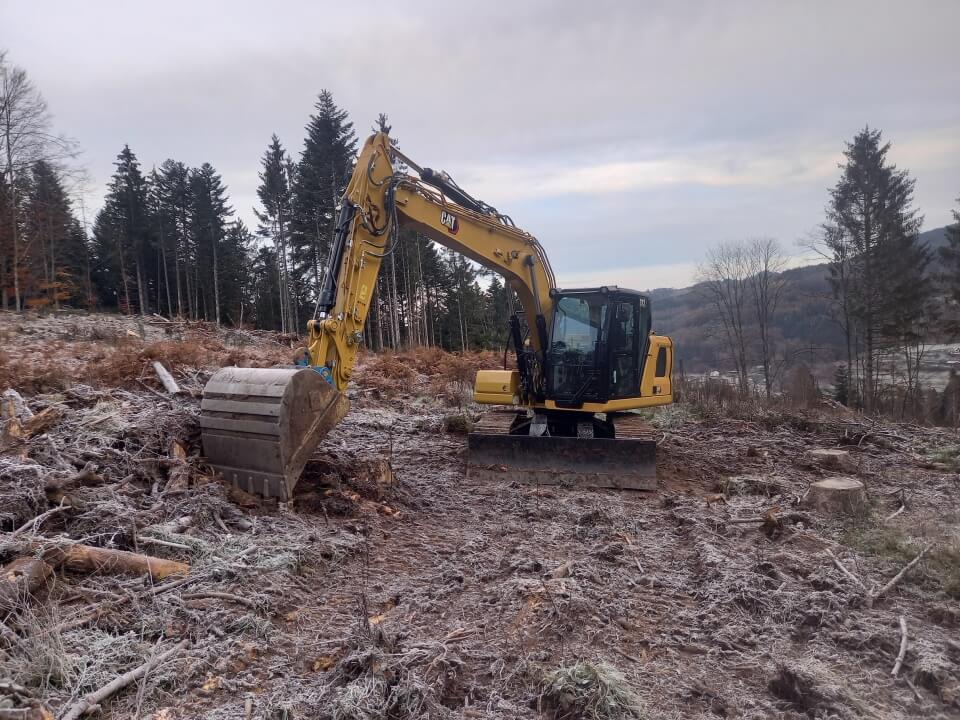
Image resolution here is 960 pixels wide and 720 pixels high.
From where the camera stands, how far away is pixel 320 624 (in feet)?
11.7

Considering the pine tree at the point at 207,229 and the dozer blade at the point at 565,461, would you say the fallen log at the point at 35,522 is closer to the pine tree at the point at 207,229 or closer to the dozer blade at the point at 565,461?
the dozer blade at the point at 565,461

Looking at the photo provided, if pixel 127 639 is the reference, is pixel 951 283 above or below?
above

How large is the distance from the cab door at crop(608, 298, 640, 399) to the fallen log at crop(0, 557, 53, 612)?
6.48 meters

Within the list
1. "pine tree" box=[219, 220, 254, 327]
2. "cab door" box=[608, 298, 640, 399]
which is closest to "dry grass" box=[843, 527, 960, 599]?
"cab door" box=[608, 298, 640, 399]

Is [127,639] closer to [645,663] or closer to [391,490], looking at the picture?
[645,663]

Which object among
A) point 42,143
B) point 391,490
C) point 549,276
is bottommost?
point 391,490

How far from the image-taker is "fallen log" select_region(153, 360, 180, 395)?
6.95 meters

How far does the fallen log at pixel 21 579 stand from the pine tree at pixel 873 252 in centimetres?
2481

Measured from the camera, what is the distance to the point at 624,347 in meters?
8.10

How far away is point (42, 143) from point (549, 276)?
24925mm

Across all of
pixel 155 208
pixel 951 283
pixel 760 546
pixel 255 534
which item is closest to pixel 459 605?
pixel 255 534

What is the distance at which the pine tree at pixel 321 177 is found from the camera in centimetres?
2644

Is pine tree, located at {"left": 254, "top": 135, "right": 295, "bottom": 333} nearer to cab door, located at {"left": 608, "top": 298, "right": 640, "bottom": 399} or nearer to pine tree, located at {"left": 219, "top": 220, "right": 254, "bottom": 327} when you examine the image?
pine tree, located at {"left": 219, "top": 220, "right": 254, "bottom": 327}

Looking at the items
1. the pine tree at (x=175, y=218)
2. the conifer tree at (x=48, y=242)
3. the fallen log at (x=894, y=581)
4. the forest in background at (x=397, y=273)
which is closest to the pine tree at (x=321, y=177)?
the forest in background at (x=397, y=273)
